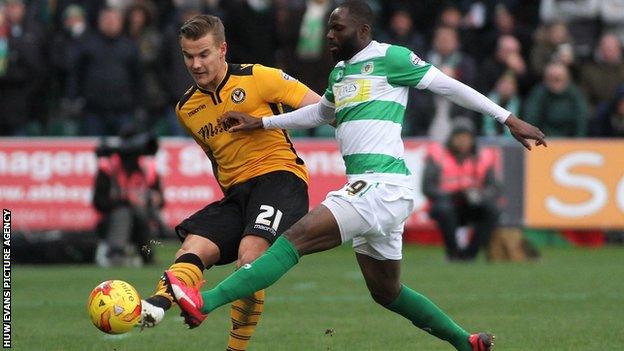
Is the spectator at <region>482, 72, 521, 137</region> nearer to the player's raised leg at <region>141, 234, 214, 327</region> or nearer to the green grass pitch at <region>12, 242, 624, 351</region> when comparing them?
the green grass pitch at <region>12, 242, 624, 351</region>

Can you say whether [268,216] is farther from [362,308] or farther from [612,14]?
[612,14]

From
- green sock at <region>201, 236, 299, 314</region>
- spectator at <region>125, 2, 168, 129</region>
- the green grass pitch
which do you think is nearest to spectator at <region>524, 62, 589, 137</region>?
the green grass pitch

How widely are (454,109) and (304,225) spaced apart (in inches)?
499

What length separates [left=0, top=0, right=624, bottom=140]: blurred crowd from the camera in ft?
67.3

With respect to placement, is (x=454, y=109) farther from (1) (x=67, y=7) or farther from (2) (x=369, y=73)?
(2) (x=369, y=73)

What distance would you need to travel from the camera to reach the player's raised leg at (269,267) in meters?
8.04

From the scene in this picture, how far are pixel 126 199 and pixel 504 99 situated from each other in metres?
5.78

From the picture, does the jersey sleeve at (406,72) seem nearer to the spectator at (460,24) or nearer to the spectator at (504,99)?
the spectator at (504,99)

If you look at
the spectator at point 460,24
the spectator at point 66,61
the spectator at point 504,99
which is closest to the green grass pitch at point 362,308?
the spectator at point 504,99

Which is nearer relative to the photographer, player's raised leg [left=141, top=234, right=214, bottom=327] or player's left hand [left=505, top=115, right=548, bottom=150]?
player's raised leg [left=141, top=234, right=214, bottom=327]

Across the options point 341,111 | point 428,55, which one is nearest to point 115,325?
point 341,111

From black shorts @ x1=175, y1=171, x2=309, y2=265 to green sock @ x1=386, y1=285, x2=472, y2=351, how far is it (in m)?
0.82

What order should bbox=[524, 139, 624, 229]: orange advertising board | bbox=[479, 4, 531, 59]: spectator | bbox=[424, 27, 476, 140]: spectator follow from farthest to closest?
bbox=[479, 4, 531, 59]: spectator < bbox=[424, 27, 476, 140]: spectator < bbox=[524, 139, 624, 229]: orange advertising board

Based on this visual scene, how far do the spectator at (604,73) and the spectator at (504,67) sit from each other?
86 centimetres
